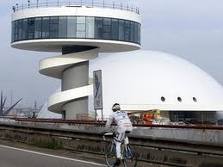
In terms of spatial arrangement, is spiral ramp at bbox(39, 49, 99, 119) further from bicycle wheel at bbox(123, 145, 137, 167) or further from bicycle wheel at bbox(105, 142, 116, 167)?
bicycle wheel at bbox(123, 145, 137, 167)

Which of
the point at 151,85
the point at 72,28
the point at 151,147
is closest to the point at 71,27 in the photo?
the point at 72,28

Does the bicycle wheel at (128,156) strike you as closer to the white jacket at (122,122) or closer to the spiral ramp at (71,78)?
the white jacket at (122,122)

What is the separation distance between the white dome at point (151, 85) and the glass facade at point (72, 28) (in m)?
18.6

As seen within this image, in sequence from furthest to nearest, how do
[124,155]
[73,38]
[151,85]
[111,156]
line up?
[151,85], [73,38], [111,156], [124,155]

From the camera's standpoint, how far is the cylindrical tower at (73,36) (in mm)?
71125

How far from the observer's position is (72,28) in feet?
234

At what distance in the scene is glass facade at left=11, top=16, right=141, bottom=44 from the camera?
233 ft

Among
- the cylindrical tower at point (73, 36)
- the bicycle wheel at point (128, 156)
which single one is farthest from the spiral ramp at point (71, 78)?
the bicycle wheel at point (128, 156)

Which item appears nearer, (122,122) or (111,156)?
(122,122)

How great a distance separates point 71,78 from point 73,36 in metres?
5.95

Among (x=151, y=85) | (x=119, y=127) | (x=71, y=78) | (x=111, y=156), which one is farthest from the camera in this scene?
(x=151, y=85)

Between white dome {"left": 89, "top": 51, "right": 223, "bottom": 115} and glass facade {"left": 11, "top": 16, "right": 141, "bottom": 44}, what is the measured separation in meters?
18.6

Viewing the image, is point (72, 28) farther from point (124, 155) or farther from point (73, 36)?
point (124, 155)

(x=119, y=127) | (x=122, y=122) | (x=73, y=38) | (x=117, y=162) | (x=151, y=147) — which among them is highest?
(x=73, y=38)
